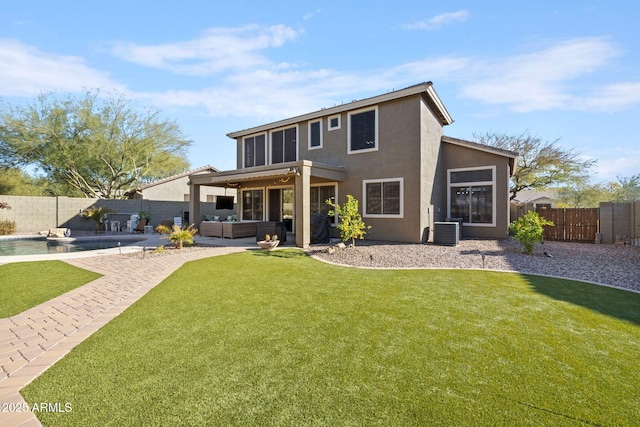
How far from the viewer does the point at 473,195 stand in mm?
13102

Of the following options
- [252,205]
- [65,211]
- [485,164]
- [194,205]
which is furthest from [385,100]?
[65,211]

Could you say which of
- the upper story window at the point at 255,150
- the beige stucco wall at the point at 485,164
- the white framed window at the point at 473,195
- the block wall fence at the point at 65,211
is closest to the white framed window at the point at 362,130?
the beige stucco wall at the point at 485,164

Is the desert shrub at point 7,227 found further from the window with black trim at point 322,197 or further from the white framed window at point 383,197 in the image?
the white framed window at point 383,197

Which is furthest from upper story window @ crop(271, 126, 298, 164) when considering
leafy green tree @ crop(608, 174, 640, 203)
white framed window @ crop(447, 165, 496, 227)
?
leafy green tree @ crop(608, 174, 640, 203)

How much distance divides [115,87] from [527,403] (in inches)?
1226

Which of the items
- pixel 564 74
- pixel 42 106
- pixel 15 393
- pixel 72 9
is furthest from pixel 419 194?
pixel 42 106

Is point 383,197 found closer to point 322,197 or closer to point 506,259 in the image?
point 322,197

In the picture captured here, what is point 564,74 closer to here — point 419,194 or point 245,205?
point 419,194

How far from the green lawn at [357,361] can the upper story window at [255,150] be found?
12.1 meters

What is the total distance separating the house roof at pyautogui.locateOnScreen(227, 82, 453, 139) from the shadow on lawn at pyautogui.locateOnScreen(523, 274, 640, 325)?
25.6ft

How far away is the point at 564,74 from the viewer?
11.2 m

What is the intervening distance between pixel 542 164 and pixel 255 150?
70.7 feet

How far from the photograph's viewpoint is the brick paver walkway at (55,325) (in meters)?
2.61

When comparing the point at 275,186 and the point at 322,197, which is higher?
the point at 275,186
